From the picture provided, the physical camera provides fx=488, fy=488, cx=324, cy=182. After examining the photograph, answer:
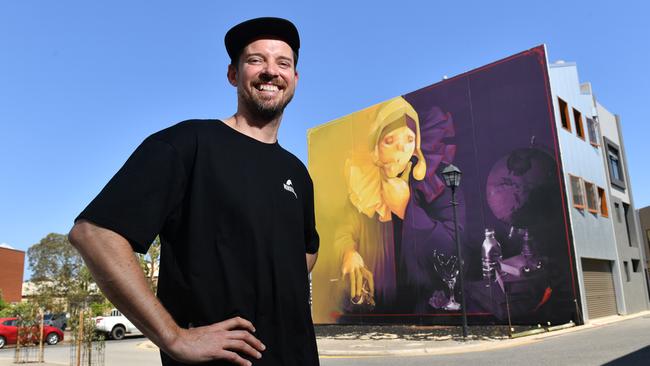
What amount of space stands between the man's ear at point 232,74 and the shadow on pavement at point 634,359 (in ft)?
30.6

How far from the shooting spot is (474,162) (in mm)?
22641

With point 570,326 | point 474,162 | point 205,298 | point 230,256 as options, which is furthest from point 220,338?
point 474,162

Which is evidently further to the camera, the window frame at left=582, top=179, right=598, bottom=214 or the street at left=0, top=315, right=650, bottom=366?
the window frame at left=582, top=179, right=598, bottom=214

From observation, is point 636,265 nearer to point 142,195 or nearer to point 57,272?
point 142,195

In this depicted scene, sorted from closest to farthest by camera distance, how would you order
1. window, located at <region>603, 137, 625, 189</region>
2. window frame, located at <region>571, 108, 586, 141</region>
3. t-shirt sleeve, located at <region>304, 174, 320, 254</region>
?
t-shirt sleeve, located at <region>304, 174, 320, 254</region> → window frame, located at <region>571, 108, 586, 141</region> → window, located at <region>603, 137, 625, 189</region>

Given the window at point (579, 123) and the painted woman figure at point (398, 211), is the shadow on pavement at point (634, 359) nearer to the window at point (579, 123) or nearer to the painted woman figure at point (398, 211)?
the painted woman figure at point (398, 211)

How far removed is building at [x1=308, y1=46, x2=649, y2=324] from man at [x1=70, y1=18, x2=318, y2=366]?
20.0 meters

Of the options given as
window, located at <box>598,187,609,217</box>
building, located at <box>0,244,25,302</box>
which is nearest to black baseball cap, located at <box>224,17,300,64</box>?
window, located at <box>598,187,609,217</box>

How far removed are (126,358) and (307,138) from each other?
2049cm

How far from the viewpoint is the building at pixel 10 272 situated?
5872 cm

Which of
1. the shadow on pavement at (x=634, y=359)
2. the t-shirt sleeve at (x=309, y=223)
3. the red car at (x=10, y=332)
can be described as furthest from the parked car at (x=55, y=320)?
the t-shirt sleeve at (x=309, y=223)

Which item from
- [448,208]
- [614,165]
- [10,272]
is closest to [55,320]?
[448,208]

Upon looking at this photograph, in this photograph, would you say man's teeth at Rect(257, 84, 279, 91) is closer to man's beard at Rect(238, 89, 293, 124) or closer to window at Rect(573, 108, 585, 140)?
man's beard at Rect(238, 89, 293, 124)

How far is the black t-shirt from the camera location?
1.42 metres
